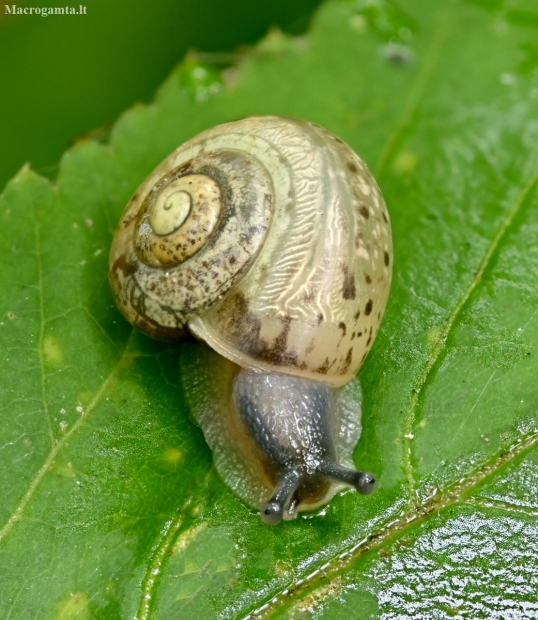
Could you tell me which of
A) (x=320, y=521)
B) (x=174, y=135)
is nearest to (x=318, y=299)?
(x=320, y=521)

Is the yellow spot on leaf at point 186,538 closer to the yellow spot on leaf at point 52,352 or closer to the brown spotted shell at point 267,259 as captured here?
the brown spotted shell at point 267,259

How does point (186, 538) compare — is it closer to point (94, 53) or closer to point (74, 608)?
point (74, 608)

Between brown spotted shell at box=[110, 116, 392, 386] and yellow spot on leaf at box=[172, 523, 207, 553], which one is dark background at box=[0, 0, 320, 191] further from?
yellow spot on leaf at box=[172, 523, 207, 553]

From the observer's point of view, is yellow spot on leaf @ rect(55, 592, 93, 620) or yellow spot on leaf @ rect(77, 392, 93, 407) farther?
yellow spot on leaf @ rect(77, 392, 93, 407)

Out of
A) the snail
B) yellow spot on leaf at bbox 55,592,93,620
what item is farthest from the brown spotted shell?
yellow spot on leaf at bbox 55,592,93,620

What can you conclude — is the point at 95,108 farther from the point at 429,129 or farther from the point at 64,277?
the point at 429,129

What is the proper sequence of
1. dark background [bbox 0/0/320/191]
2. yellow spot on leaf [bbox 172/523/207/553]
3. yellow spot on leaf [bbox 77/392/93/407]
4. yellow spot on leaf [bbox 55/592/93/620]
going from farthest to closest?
1. dark background [bbox 0/0/320/191]
2. yellow spot on leaf [bbox 77/392/93/407]
3. yellow spot on leaf [bbox 172/523/207/553]
4. yellow spot on leaf [bbox 55/592/93/620]

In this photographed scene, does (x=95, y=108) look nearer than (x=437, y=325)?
No
